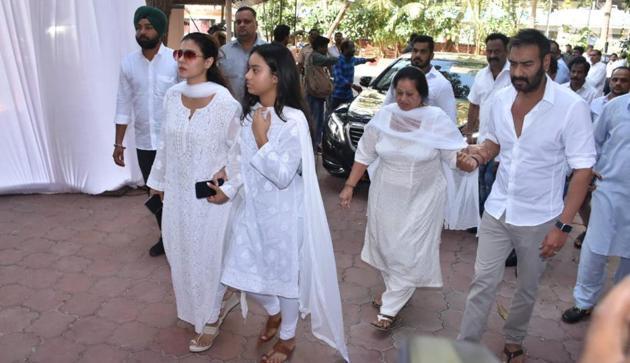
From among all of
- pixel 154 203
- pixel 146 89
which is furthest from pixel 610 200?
pixel 146 89

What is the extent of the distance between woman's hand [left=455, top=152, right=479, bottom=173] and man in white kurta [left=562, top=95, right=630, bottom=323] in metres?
0.95

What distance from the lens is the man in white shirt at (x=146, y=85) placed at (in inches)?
165

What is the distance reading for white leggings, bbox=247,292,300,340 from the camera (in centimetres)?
303

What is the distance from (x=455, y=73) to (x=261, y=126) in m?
4.80

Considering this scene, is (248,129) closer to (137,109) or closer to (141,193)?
(137,109)

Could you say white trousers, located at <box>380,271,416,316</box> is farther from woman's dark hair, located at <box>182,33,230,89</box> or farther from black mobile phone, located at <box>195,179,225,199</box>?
woman's dark hair, located at <box>182,33,230,89</box>

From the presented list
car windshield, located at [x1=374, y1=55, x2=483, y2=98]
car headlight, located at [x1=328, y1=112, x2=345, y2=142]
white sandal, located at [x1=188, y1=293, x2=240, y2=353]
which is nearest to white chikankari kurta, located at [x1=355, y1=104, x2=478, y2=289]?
white sandal, located at [x1=188, y1=293, x2=240, y2=353]

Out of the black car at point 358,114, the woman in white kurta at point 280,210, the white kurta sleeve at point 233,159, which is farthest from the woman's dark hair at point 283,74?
the black car at point 358,114

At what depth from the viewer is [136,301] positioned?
3773 millimetres

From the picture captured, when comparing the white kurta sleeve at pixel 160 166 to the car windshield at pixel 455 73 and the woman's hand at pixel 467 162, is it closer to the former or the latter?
the woman's hand at pixel 467 162

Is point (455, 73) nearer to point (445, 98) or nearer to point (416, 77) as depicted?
point (445, 98)

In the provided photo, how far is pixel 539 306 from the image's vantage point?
159 inches

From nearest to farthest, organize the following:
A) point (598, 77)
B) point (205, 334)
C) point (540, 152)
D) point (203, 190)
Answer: point (540, 152) → point (203, 190) → point (205, 334) → point (598, 77)

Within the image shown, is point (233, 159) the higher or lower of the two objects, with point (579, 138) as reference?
lower
